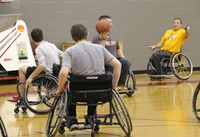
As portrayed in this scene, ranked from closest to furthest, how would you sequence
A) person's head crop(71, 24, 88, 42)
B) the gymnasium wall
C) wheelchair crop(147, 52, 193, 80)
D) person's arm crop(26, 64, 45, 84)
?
1. person's head crop(71, 24, 88, 42)
2. person's arm crop(26, 64, 45, 84)
3. wheelchair crop(147, 52, 193, 80)
4. the gymnasium wall

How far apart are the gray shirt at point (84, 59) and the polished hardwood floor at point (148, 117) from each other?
619 mm

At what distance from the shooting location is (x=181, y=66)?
28.3 feet

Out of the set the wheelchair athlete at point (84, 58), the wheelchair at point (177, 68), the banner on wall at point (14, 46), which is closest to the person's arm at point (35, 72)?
the wheelchair athlete at point (84, 58)

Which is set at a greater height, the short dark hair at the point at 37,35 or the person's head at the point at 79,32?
the person's head at the point at 79,32

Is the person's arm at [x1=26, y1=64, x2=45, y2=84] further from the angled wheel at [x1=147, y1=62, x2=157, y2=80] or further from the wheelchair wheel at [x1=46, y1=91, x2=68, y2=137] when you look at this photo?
the angled wheel at [x1=147, y1=62, x2=157, y2=80]

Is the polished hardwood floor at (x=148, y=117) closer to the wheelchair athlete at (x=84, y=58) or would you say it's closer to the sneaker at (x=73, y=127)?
the sneaker at (x=73, y=127)

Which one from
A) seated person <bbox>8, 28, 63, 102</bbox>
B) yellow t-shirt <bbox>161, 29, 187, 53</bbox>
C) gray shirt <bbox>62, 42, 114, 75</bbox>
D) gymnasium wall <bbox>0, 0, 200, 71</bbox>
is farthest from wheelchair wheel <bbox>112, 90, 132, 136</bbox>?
gymnasium wall <bbox>0, 0, 200, 71</bbox>

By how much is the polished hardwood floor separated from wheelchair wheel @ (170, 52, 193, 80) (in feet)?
1.90

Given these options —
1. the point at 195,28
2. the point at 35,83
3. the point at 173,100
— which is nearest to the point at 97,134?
the point at 35,83

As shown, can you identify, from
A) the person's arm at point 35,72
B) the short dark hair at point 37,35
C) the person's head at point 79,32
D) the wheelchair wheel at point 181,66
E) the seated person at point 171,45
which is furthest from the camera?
the seated person at point 171,45

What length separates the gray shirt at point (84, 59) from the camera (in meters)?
4.17

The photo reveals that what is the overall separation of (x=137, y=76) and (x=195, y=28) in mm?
1767

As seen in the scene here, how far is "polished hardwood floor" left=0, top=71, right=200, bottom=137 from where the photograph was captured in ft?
14.6

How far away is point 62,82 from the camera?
13.4ft
